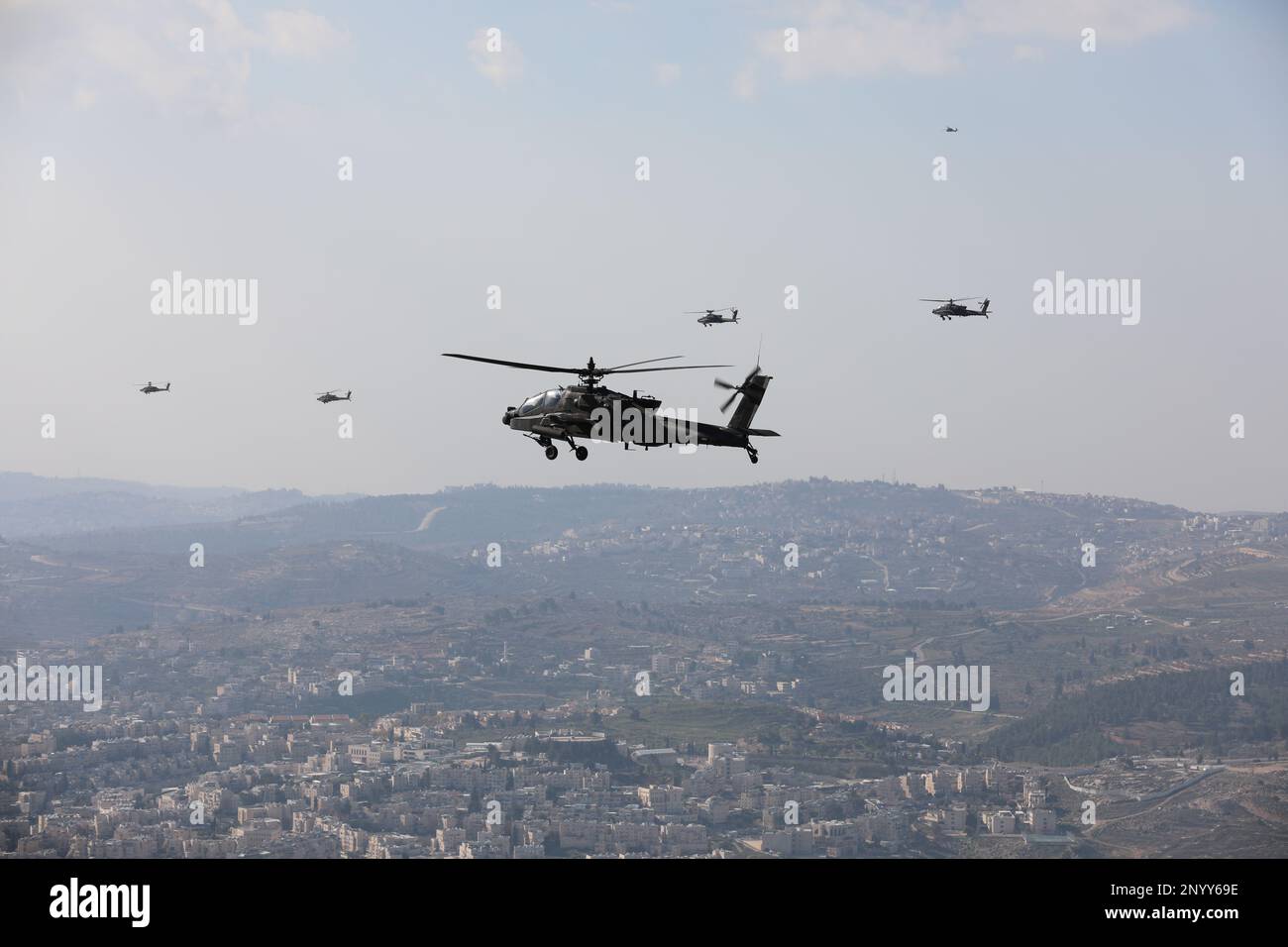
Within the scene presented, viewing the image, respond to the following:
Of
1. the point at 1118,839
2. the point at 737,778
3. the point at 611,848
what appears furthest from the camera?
the point at 737,778
